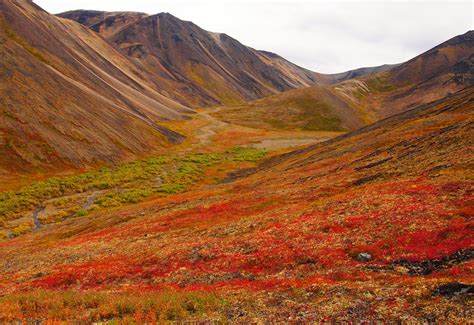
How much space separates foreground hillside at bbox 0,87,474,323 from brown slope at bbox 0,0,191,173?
123 feet

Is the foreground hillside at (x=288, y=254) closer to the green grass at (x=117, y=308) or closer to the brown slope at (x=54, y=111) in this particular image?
the green grass at (x=117, y=308)

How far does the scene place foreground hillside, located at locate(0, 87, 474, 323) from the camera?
1497 centimetres

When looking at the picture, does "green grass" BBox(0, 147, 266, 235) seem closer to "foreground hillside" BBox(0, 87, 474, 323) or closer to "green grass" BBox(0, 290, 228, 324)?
"foreground hillside" BBox(0, 87, 474, 323)

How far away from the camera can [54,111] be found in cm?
9125

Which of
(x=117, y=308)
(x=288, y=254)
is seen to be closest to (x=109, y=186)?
(x=288, y=254)

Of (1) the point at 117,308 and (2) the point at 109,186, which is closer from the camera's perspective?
(1) the point at 117,308

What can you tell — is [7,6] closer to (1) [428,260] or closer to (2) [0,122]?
(2) [0,122]

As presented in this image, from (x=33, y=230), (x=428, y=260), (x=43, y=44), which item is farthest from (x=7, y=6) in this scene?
(x=428, y=260)

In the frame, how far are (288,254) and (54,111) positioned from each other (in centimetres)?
8801

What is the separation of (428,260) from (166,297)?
44.5 ft

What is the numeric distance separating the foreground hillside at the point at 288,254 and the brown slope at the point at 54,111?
123 feet

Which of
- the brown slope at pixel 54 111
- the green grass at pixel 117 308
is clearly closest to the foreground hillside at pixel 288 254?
the green grass at pixel 117 308

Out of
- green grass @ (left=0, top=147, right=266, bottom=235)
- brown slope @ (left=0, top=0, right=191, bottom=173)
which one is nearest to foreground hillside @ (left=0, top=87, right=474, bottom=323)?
green grass @ (left=0, top=147, right=266, bottom=235)

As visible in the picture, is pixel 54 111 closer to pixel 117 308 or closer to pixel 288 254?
pixel 288 254
